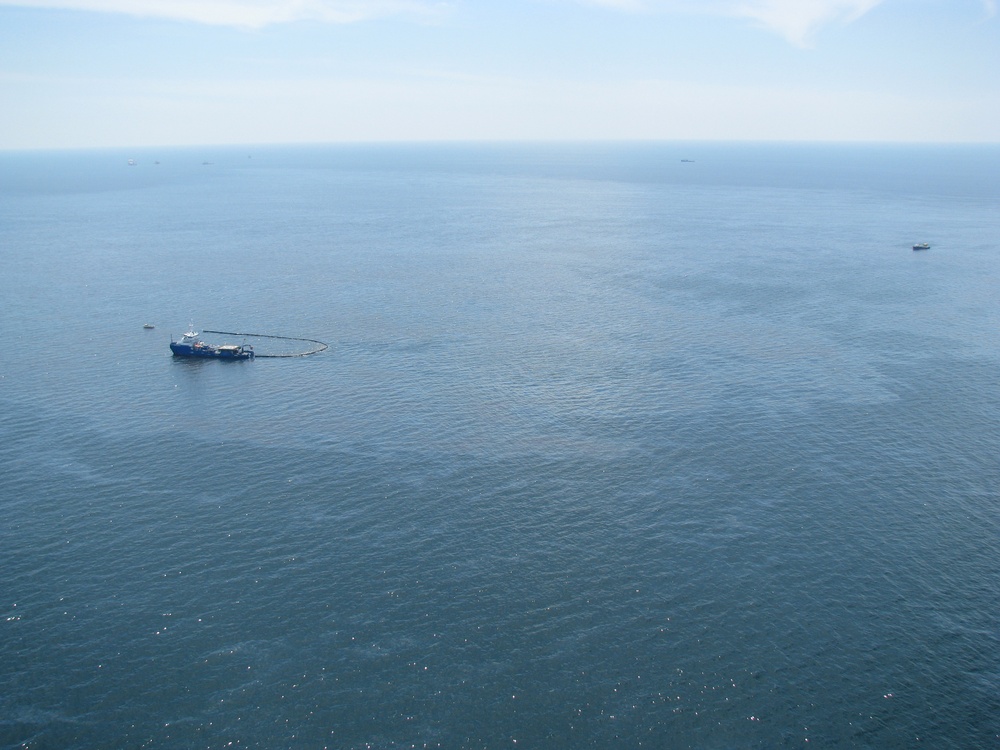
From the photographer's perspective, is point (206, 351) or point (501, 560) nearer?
point (501, 560)

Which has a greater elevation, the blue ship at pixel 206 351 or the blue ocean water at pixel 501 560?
the blue ship at pixel 206 351

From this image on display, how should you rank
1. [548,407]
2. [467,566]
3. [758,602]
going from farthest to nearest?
[548,407]
[467,566]
[758,602]

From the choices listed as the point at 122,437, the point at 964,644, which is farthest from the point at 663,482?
the point at 122,437

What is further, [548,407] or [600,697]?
[548,407]

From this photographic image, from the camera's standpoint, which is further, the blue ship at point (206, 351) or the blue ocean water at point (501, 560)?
the blue ship at point (206, 351)

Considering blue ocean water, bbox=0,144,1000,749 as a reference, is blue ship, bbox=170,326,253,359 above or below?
above

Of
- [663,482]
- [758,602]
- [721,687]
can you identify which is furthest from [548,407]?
[721,687]

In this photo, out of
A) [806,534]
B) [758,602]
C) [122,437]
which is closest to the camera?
[758,602]

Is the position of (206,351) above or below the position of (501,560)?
above

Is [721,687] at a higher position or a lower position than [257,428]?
lower

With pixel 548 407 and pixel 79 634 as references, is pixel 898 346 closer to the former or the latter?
pixel 548 407

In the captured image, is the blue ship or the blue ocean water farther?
the blue ship
